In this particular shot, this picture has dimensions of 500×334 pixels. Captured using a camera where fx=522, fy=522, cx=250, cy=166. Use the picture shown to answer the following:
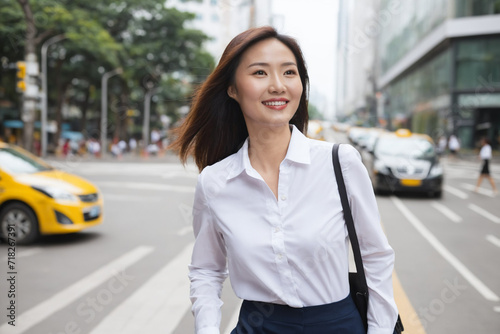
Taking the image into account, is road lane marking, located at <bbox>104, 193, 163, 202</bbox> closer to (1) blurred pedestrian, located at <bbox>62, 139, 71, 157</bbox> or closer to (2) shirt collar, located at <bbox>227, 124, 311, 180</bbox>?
(2) shirt collar, located at <bbox>227, 124, 311, 180</bbox>

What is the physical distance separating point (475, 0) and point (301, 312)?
128ft

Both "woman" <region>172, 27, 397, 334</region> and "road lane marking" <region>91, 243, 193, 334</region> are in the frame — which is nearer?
"woman" <region>172, 27, 397, 334</region>

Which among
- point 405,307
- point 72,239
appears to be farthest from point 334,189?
point 72,239

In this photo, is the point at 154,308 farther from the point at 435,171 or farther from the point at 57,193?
the point at 435,171

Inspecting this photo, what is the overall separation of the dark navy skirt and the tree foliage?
2847 centimetres

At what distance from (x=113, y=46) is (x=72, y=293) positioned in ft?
93.6

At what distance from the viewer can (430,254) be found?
6965mm

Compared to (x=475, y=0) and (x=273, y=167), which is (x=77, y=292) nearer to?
(x=273, y=167)

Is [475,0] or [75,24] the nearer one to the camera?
[75,24]

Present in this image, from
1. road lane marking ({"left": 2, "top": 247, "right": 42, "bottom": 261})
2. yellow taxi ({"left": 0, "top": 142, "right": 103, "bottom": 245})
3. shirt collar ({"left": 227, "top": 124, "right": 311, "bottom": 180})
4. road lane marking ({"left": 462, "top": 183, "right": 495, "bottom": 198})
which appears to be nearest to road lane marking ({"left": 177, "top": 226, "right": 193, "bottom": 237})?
yellow taxi ({"left": 0, "top": 142, "right": 103, "bottom": 245})

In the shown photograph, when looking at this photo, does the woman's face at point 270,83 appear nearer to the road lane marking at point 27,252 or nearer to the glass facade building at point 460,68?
the road lane marking at point 27,252

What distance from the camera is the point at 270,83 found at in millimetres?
1773

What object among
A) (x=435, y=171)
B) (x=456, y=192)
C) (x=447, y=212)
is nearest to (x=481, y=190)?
(x=456, y=192)

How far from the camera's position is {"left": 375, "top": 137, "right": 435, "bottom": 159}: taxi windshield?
13.9 metres
